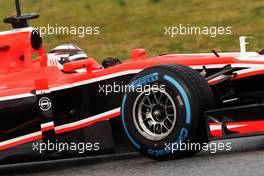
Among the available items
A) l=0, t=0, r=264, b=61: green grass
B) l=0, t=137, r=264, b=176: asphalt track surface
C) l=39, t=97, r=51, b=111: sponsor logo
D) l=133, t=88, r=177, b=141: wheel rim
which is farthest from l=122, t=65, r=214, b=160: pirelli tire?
l=0, t=0, r=264, b=61: green grass

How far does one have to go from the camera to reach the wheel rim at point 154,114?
255 inches

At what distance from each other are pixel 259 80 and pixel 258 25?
1015 cm

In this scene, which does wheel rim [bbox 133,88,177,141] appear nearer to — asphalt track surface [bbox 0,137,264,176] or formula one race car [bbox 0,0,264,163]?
formula one race car [bbox 0,0,264,163]

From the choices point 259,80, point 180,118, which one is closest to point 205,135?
point 180,118

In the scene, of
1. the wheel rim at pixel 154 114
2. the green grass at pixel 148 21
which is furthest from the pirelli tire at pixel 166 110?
the green grass at pixel 148 21

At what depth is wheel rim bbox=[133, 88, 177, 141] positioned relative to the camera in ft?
21.2

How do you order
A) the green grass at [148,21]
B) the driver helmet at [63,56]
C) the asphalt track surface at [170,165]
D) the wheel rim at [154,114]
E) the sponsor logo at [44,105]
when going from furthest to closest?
the green grass at [148,21] < the driver helmet at [63,56] < the sponsor logo at [44,105] < the wheel rim at [154,114] < the asphalt track surface at [170,165]

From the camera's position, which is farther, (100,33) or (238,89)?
(100,33)

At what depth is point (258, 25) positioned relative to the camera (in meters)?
16.6

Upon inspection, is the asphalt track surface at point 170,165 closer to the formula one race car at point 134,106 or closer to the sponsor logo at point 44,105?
the formula one race car at point 134,106

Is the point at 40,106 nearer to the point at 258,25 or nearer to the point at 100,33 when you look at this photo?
the point at 258,25

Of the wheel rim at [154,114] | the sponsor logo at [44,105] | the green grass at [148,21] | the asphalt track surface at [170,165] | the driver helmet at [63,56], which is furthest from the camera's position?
the green grass at [148,21]

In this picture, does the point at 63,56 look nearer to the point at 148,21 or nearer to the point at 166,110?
the point at 166,110

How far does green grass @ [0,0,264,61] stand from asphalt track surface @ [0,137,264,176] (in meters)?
8.07
